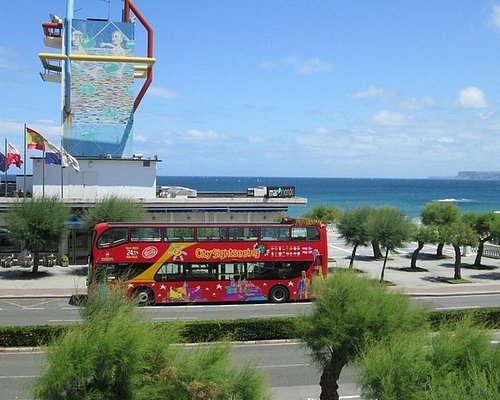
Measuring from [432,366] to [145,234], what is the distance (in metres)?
18.8

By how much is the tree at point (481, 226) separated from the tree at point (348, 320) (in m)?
28.6

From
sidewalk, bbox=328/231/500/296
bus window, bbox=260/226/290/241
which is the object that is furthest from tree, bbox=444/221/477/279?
bus window, bbox=260/226/290/241

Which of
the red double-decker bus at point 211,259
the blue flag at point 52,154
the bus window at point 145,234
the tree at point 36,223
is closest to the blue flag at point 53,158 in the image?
the blue flag at point 52,154

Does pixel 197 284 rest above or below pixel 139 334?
below

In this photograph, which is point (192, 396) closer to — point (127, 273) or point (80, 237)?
point (127, 273)

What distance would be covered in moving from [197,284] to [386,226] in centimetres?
1350

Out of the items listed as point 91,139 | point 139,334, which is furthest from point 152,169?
point 139,334

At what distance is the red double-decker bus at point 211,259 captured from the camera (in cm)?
2752

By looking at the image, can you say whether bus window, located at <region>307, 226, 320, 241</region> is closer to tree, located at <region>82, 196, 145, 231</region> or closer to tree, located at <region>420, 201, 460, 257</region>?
tree, located at <region>82, 196, 145, 231</region>

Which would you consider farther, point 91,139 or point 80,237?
point 91,139

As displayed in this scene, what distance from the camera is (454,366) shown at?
36.1 ft

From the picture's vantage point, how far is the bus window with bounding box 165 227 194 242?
28094 millimetres

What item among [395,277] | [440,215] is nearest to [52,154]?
[395,277]

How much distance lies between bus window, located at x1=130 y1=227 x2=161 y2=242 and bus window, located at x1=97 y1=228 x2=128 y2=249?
1.16 feet
